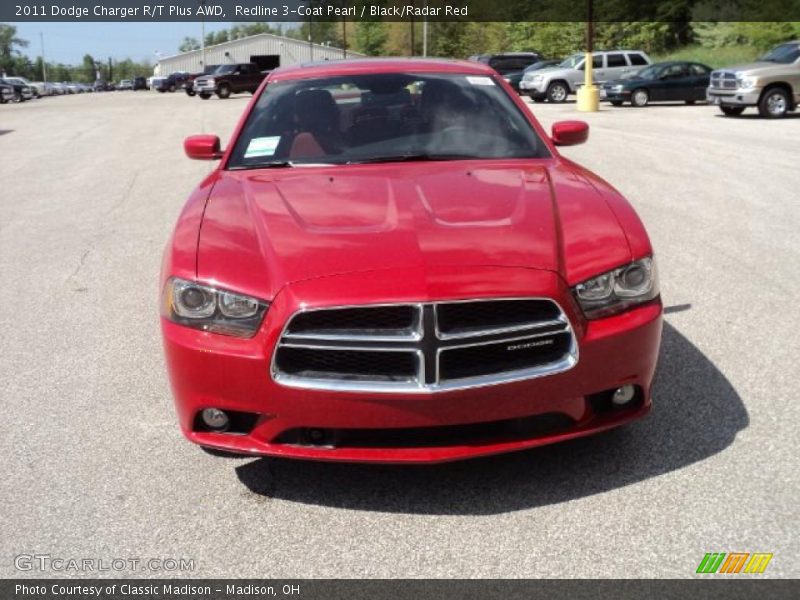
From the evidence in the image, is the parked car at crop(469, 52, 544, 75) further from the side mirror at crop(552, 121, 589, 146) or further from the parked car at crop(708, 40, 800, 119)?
the side mirror at crop(552, 121, 589, 146)

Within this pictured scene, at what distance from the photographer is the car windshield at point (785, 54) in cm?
2072

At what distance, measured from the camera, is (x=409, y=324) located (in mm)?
2939

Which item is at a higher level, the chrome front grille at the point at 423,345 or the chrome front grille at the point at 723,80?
the chrome front grille at the point at 723,80

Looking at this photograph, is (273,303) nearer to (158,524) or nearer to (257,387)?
(257,387)

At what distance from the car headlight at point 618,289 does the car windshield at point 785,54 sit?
20.0 metres

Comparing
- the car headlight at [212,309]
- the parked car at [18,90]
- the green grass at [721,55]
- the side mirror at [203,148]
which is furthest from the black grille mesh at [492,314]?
the parked car at [18,90]

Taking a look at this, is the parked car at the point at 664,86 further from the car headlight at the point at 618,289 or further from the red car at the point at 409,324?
the car headlight at the point at 618,289

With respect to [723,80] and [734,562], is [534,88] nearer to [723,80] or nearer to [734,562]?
[723,80]

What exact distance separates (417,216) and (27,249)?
5538 mm

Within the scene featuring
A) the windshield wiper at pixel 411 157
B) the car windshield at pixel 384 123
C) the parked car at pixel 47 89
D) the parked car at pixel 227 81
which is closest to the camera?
the windshield wiper at pixel 411 157

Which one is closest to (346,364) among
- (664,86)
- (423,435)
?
(423,435)

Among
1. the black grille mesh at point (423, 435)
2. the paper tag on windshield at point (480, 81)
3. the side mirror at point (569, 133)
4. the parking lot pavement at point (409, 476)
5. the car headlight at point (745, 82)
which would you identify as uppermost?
the paper tag on windshield at point (480, 81)

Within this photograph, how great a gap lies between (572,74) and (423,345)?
30449 millimetres

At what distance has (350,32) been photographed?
12850 cm
